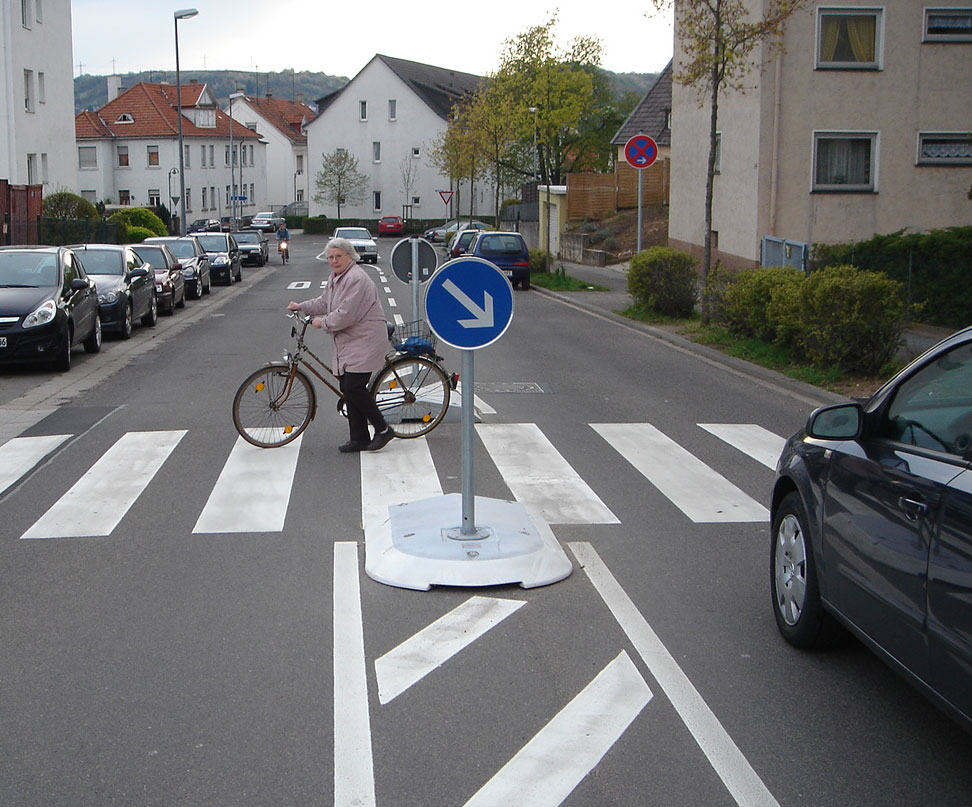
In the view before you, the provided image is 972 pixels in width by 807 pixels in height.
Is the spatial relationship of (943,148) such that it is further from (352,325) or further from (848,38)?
(352,325)

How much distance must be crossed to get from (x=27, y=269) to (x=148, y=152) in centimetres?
7202

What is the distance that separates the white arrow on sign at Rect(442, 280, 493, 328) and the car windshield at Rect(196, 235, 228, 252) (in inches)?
1274

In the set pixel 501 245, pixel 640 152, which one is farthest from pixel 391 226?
A: pixel 640 152

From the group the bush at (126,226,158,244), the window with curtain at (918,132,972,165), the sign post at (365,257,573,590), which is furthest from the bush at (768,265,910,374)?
the bush at (126,226,158,244)

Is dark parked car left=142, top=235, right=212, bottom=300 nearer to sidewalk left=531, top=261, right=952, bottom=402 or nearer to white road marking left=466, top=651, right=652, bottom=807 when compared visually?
sidewalk left=531, top=261, right=952, bottom=402

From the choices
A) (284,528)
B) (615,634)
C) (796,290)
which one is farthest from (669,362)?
(615,634)

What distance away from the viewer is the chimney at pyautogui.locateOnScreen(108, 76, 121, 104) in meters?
94.4

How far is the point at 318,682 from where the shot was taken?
498cm

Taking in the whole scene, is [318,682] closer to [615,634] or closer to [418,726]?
[418,726]

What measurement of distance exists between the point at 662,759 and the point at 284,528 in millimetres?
3837

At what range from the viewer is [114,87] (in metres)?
95.1

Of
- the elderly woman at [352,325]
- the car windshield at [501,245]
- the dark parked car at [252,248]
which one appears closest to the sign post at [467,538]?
the elderly woman at [352,325]

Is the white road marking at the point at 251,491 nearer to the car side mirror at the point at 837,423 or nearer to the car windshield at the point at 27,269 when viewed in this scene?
the car side mirror at the point at 837,423

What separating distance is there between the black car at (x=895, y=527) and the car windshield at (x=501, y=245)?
27.8m
